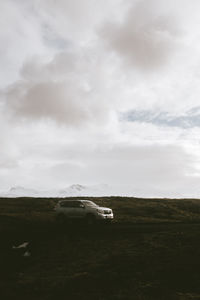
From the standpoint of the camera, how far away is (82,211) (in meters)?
24.9

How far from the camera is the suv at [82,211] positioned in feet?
80.3

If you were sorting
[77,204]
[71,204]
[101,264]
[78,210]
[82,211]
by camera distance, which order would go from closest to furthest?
[101,264]
[82,211]
[78,210]
[77,204]
[71,204]

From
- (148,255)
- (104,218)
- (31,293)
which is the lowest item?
(31,293)

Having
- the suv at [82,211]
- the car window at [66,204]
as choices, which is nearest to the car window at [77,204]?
the suv at [82,211]

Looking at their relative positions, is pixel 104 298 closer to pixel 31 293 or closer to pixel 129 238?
pixel 31 293

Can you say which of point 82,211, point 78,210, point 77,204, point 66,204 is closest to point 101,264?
point 82,211

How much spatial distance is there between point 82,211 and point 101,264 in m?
10.9

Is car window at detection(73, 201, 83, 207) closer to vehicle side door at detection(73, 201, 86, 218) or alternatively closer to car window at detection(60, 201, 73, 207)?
vehicle side door at detection(73, 201, 86, 218)

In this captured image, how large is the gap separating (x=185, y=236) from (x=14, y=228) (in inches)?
504

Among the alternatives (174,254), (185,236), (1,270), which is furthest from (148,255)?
(1,270)

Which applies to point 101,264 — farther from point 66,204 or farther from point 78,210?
point 66,204

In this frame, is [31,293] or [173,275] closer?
[31,293]

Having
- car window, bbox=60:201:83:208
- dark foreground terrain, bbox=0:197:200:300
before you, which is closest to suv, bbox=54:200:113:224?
car window, bbox=60:201:83:208

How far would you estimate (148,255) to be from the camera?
49.9 ft
